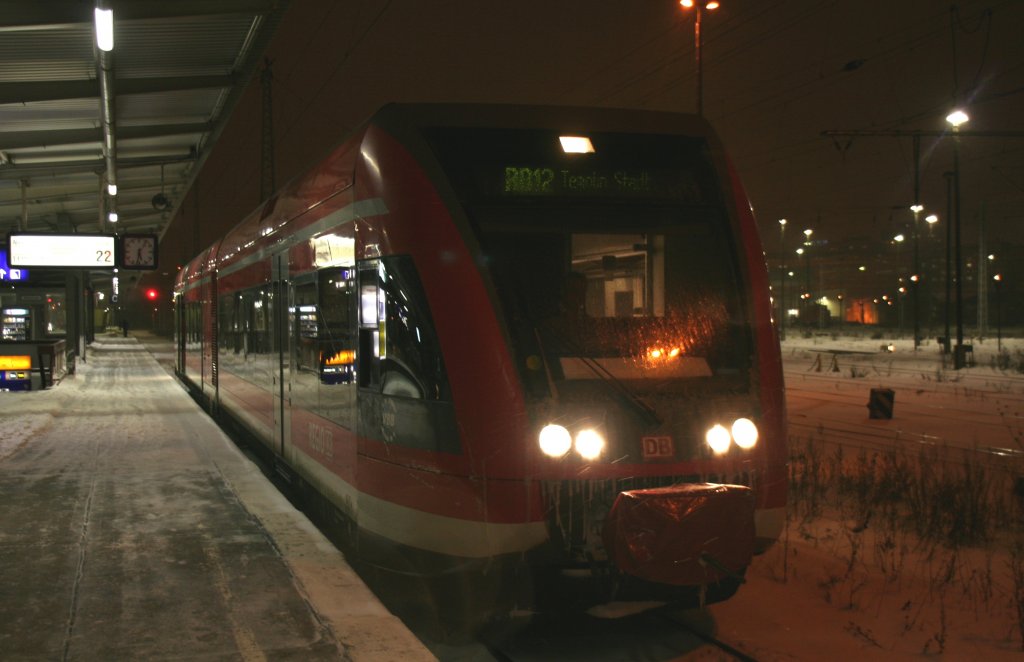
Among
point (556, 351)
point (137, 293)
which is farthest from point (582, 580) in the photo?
point (137, 293)

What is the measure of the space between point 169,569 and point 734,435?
3871 millimetres

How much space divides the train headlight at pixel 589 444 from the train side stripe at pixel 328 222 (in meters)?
1.89

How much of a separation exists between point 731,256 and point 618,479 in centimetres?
171

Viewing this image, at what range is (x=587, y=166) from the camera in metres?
5.92

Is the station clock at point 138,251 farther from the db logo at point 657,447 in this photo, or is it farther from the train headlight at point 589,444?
the db logo at point 657,447

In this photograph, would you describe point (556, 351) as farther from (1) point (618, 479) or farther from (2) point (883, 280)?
(2) point (883, 280)

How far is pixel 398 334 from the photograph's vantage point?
580 centimetres

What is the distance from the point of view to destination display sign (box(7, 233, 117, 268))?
68.4ft

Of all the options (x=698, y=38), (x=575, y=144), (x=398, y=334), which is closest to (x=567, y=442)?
(x=398, y=334)

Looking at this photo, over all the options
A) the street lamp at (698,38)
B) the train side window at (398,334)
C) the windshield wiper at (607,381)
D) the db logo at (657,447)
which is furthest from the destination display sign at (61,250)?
the db logo at (657,447)

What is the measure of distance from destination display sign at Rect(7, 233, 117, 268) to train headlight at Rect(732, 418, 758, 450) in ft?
63.2

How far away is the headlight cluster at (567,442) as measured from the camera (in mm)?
5250

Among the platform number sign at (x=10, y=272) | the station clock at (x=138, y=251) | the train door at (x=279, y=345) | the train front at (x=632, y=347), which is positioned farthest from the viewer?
the station clock at (x=138, y=251)

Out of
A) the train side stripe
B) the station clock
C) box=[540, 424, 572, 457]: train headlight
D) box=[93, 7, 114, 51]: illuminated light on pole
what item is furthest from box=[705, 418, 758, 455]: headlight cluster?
the station clock
